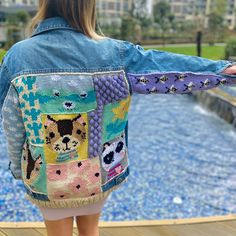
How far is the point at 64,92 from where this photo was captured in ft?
4.34

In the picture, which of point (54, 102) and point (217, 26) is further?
point (217, 26)

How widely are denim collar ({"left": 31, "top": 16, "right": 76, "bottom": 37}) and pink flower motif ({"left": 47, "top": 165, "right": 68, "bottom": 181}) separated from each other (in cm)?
51

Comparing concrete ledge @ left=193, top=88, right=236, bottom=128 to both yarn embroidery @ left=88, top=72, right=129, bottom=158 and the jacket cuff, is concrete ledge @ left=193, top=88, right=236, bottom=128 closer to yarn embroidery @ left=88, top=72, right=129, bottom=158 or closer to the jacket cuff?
the jacket cuff

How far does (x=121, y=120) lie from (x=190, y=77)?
329 mm

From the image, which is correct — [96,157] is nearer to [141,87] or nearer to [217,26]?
[141,87]

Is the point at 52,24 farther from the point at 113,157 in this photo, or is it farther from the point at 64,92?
the point at 113,157

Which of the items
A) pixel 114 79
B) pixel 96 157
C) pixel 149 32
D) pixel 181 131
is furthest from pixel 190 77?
pixel 149 32

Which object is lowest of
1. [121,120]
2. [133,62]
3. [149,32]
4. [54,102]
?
[149,32]

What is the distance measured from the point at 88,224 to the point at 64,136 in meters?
0.52

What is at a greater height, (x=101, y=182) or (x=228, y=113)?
(x=101, y=182)

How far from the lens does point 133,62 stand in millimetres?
1415

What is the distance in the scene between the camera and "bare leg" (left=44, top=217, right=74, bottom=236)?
5.11 ft

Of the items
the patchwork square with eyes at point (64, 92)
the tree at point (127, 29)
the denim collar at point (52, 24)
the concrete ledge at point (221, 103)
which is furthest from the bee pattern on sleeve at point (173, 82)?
the tree at point (127, 29)

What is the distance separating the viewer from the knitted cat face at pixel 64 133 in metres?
1.36
